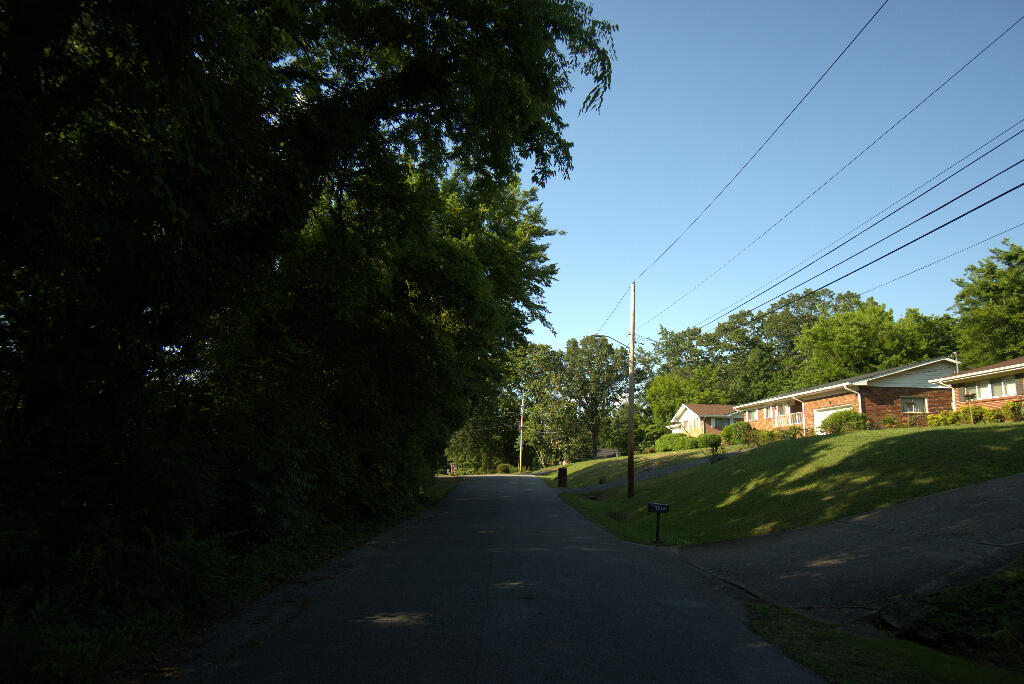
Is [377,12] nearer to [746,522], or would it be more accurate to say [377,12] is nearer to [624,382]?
[746,522]

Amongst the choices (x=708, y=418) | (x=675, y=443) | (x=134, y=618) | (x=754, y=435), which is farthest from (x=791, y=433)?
(x=134, y=618)

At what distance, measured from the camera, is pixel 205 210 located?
6961 millimetres

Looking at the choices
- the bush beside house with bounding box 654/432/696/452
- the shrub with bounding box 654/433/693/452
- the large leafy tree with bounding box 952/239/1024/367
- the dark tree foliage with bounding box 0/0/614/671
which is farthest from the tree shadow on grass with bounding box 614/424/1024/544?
the large leafy tree with bounding box 952/239/1024/367

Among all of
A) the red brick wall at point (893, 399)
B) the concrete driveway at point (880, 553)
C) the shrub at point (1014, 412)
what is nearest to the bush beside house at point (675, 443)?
the red brick wall at point (893, 399)

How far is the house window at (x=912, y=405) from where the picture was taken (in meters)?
33.3

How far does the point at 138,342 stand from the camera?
6719mm

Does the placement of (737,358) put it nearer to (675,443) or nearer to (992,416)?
(675,443)

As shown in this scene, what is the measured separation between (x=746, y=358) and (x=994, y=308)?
4682cm

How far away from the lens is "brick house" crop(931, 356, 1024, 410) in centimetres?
2780

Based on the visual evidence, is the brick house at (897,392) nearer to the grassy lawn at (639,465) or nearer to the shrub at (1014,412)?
the grassy lawn at (639,465)

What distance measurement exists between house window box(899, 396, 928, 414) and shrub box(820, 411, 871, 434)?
700 cm

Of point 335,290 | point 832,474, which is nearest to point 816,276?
point 832,474

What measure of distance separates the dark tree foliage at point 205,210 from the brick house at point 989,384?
2840 centimetres

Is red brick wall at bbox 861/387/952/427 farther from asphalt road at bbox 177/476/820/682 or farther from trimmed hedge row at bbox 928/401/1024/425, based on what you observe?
asphalt road at bbox 177/476/820/682
